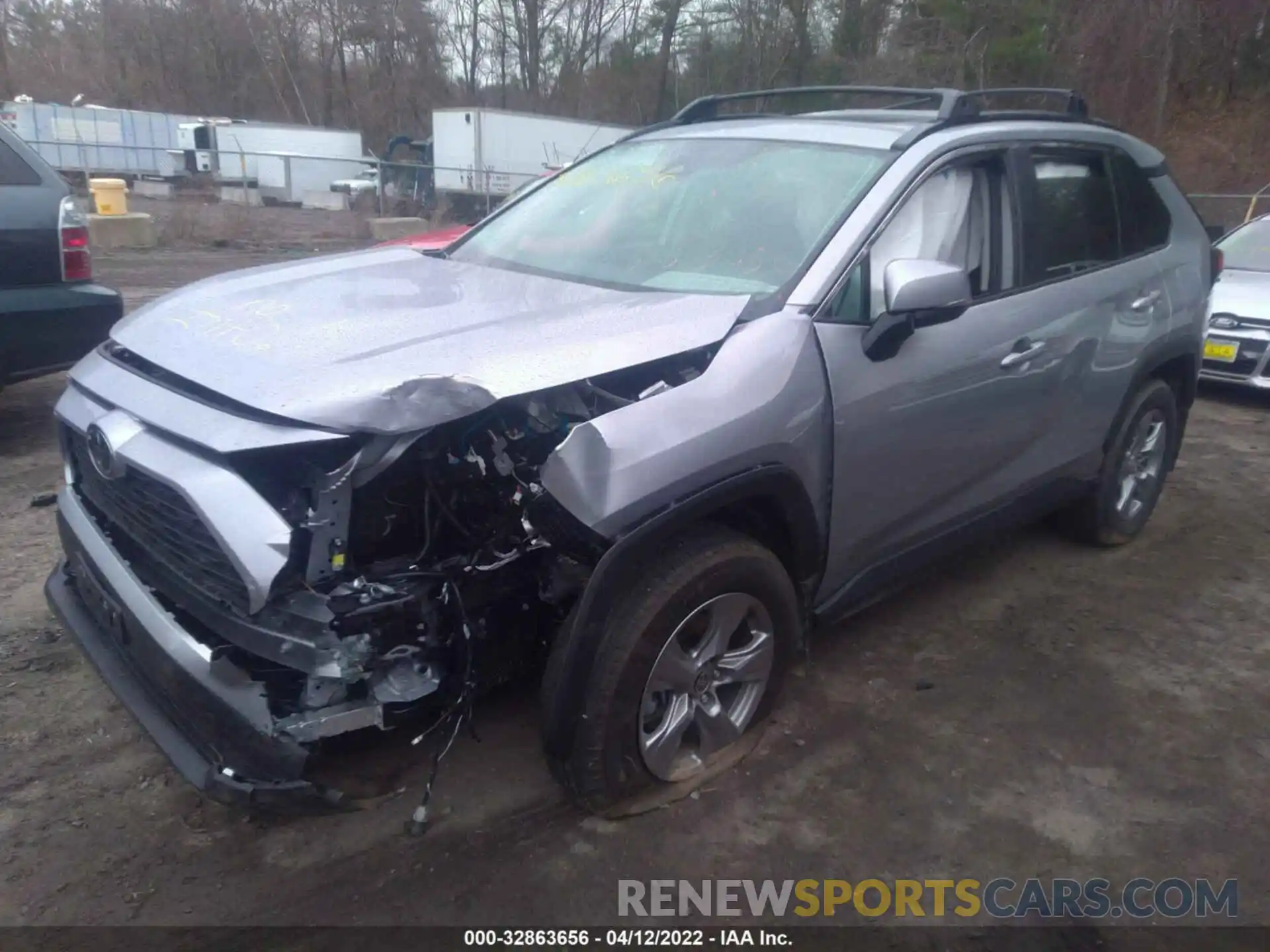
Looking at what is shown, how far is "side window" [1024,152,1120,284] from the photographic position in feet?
12.5

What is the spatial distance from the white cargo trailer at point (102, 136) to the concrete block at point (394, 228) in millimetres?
12334

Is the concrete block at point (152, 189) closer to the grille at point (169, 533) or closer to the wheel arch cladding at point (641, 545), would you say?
the grille at point (169, 533)

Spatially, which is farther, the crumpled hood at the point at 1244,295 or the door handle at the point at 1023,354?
the crumpled hood at the point at 1244,295

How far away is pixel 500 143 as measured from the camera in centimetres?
2423

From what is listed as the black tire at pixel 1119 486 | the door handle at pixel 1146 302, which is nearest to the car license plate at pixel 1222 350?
the black tire at pixel 1119 486

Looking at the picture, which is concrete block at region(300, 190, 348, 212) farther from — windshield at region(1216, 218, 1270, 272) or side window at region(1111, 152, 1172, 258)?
side window at region(1111, 152, 1172, 258)

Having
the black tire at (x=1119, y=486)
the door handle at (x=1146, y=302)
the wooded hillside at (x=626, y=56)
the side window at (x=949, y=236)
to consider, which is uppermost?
the wooded hillside at (x=626, y=56)

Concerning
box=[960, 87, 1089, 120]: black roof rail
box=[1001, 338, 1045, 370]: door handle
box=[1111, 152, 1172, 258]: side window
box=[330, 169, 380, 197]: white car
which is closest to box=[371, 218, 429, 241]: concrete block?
box=[330, 169, 380, 197]: white car

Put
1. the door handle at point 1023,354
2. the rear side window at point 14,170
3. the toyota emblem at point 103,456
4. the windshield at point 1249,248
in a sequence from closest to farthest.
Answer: the toyota emblem at point 103,456 → the door handle at point 1023,354 → the rear side window at point 14,170 → the windshield at point 1249,248

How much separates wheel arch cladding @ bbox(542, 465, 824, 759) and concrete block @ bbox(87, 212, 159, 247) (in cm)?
1481

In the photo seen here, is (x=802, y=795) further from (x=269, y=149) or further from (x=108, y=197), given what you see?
(x=269, y=149)

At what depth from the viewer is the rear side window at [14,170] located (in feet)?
16.7

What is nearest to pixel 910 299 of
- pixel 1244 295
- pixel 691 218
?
pixel 691 218

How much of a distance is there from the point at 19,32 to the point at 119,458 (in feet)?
156
